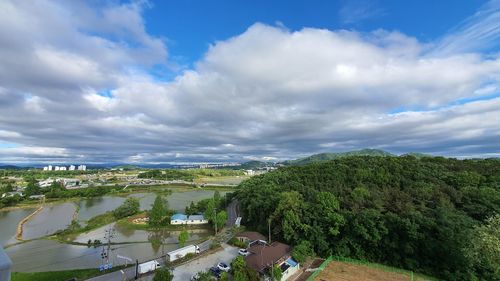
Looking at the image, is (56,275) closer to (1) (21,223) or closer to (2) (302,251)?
(2) (302,251)

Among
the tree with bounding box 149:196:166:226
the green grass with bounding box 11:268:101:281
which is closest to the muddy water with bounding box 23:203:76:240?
the tree with bounding box 149:196:166:226

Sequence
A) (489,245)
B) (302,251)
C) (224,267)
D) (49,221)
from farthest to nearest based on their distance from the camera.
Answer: (49,221), (302,251), (224,267), (489,245)

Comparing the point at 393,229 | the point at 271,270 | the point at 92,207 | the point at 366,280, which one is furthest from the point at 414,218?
the point at 92,207

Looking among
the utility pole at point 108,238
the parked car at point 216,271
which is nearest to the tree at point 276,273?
the parked car at point 216,271

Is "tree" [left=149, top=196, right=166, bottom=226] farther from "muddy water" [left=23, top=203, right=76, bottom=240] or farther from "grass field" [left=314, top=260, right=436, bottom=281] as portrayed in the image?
"grass field" [left=314, top=260, right=436, bottom=281]

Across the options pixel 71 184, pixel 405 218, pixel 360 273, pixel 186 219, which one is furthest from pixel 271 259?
pixel 71 184

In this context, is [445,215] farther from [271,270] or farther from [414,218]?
[271,270]

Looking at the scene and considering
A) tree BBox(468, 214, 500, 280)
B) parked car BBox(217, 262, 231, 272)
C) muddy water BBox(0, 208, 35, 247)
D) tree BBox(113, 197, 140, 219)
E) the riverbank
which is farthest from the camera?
tree BBox(113, 197, 140, 219)
